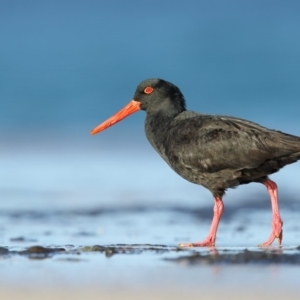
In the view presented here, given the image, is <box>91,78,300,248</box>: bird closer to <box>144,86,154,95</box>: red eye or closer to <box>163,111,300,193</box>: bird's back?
<box>163,111,300,193</box>: bird's back

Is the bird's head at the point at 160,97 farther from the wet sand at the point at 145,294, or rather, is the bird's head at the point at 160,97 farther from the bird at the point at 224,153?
the wet sand at the point at 145,294

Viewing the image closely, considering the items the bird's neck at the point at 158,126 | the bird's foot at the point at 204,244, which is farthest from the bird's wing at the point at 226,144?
the bird's foot at the point at 204,244

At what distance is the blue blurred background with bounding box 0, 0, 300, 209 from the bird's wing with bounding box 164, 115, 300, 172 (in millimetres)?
3324

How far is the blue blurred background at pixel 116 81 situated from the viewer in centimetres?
1475

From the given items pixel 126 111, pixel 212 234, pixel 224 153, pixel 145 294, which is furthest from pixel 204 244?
pixel 145 294

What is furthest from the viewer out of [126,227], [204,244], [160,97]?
[126,227]

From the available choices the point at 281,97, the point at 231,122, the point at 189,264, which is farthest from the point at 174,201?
the point at 281,97

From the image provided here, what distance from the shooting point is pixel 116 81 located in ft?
97.9

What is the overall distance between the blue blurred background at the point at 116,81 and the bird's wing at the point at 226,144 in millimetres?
3324

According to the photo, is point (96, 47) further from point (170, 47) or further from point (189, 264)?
point (189, 264)

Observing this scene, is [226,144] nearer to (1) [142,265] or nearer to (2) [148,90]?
(2) [148,90]

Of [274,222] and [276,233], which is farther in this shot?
[274,222]

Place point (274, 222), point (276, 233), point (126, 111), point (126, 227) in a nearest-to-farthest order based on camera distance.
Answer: point (276, 233) → point (274, 222) → point (126, 227) → point (126, 111)

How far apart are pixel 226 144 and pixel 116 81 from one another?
2061 centimetres
